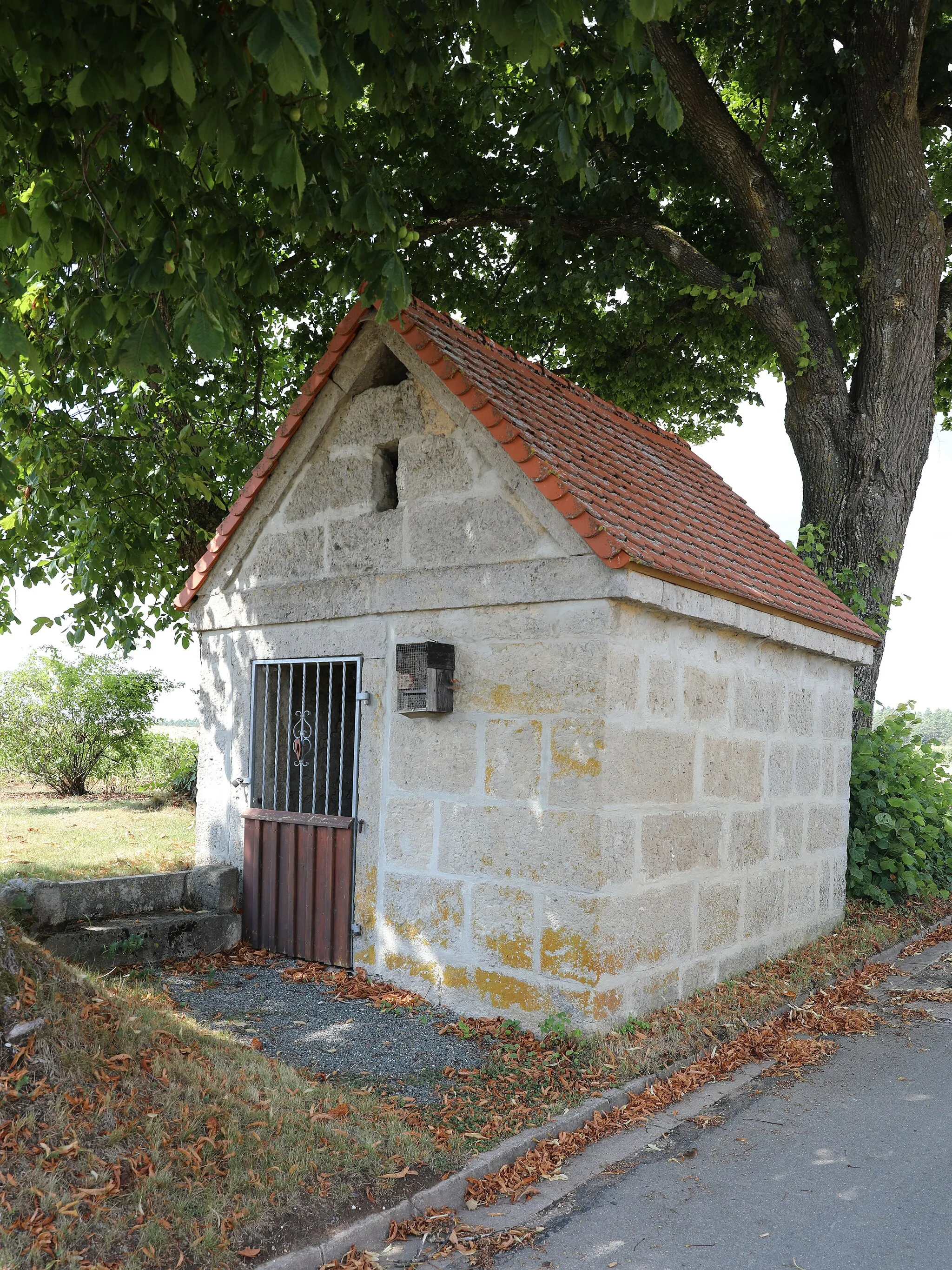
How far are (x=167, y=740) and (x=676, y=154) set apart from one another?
541 inches

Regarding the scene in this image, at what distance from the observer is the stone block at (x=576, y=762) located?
567cm

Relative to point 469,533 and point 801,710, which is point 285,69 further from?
point 801,710

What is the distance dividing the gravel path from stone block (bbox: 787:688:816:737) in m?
3.59

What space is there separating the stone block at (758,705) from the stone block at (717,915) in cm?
113

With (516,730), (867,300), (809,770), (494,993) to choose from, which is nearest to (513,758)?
(516,730)

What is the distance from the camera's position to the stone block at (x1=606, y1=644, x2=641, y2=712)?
18.7ft

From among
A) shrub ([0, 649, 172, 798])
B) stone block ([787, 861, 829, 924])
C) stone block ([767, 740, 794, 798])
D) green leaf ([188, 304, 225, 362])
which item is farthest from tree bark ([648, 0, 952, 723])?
shrub ([0, 649, 172, 798])

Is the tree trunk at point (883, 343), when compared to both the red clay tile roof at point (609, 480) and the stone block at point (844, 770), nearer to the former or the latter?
the stone block at point (844, 770)

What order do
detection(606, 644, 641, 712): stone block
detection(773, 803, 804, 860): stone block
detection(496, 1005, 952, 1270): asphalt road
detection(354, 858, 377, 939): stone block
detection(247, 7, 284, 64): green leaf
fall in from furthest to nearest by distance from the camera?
detection(773, 803, 804, 860): stone block → detection(354, 858, 377, 939): stone block → detection(606, 644, 641, 712): stone block → detection(496, 1005, 952, 1270): asphalt road → detection(247, 7, 284, 64): green leaf

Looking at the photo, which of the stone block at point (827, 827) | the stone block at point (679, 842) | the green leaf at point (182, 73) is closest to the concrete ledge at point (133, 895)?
the stone block at point (679, 842)

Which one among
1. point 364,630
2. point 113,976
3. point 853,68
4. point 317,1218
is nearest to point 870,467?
point 853,68

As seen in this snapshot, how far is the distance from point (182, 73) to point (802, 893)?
7.14 meters

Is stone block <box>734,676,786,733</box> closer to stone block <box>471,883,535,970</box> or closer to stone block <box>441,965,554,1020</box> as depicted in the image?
stone block <box>471,883,535,970</box>

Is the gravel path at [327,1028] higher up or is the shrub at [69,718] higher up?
the shrub at [69,718]
